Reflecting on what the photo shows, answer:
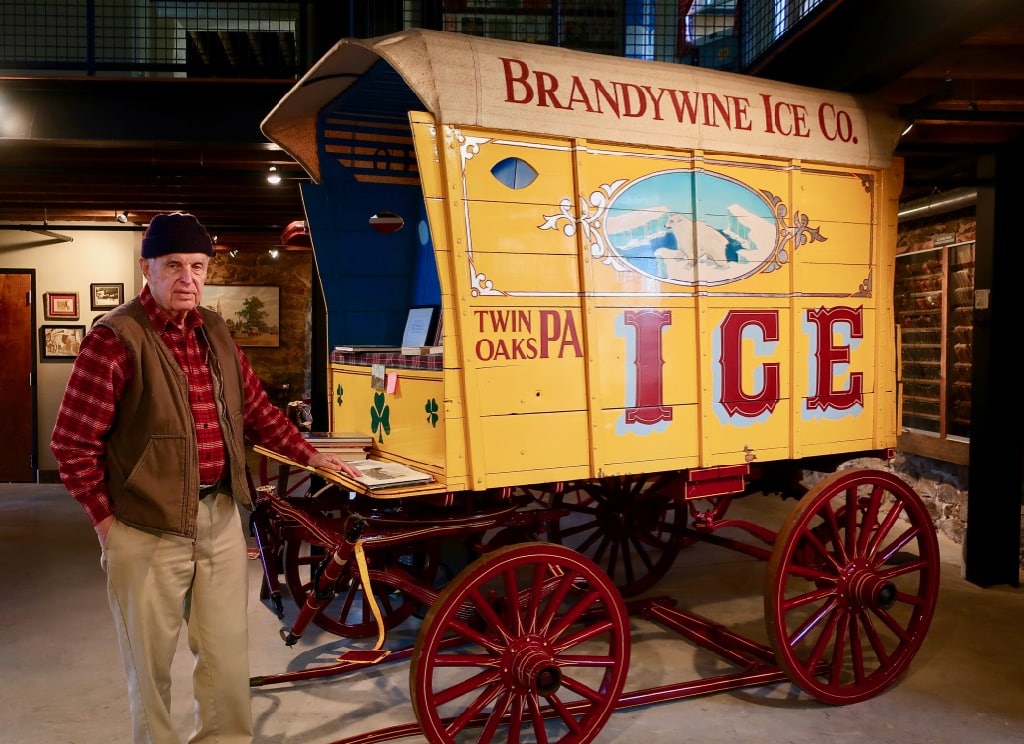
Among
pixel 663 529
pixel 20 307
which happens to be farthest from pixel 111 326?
pixel 20 307

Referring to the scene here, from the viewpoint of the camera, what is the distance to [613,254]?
321 centimetres

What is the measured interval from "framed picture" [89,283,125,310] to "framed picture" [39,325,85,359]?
1.07ft

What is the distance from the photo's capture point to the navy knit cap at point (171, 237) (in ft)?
8.28

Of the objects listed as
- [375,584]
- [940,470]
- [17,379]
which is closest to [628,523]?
[375,584]

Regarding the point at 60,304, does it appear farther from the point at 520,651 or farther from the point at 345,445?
the point at 520,651

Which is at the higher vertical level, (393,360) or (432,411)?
(393,360)

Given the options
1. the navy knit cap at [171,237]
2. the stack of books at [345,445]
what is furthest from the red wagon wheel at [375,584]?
the navy knit cap at [171,237]

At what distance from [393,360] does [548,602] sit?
121cm

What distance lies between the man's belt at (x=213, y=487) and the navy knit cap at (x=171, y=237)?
75 centimetres

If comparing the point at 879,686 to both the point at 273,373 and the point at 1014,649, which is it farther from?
the point at 273,373

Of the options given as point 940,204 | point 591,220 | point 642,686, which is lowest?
point 642,686

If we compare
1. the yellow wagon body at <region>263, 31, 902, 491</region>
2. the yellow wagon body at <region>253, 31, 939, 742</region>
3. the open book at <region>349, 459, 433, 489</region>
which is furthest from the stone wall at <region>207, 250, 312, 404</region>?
the open book at <region>349, 459, 433, 489</region>

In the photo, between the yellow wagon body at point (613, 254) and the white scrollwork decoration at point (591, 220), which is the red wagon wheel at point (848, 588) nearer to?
the yellow wagon body at point (613, 254)

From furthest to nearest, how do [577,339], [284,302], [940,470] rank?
1. [284,302]
2. [940,470]
3. [577,339]
